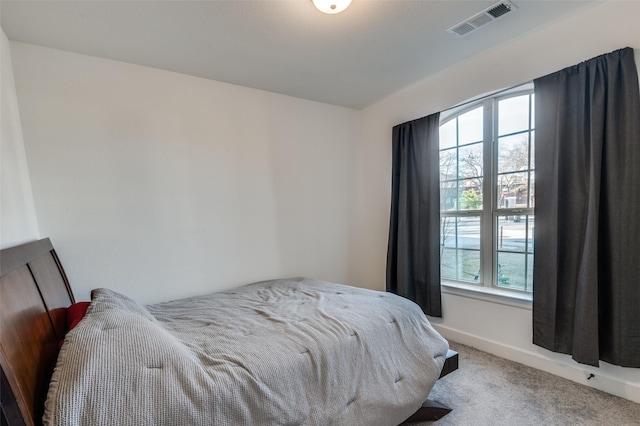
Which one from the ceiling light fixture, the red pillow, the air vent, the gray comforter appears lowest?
the gray comforter

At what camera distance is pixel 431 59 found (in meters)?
2.42

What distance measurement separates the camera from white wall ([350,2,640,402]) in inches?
71.6

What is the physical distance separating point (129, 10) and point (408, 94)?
239 centimetres

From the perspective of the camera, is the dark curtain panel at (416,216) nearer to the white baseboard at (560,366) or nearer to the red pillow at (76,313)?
the white baseboard at (560,366)

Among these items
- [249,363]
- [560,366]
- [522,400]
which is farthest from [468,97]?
[249,363]

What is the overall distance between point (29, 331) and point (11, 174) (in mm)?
1135

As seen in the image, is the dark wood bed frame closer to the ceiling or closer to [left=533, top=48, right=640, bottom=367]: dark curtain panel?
[left=533, top=48, right=640, bottom=367]: dark curtain panel

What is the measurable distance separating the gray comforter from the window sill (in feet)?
3.10

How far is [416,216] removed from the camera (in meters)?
2.89

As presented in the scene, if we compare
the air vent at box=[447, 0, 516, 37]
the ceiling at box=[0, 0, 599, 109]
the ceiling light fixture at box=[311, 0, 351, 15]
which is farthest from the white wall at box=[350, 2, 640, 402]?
the ceiling light fixture at box=[311, 0, 351, 15]

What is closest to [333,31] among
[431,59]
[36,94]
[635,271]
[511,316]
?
[431,59]

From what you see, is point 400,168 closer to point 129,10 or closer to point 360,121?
point 360,121

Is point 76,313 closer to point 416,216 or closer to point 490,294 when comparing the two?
point 416,216

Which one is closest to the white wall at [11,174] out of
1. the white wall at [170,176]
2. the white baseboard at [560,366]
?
the white wall at [170,176]
